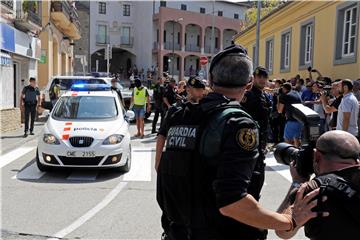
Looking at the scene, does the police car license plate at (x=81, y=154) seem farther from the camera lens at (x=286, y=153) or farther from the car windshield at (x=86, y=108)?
the camera lens at (x=286, y=153)

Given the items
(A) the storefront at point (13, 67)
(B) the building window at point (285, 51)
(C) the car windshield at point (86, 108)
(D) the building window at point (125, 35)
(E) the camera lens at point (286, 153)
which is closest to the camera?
(E) the camera lens at point (286, 153)

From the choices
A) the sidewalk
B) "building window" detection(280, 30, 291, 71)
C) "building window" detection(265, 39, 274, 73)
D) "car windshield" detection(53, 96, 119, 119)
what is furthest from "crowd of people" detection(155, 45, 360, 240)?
"building window" detection(265, 39, 274, 73)

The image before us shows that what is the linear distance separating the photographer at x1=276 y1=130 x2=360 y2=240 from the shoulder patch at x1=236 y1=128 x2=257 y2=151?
0.97ft

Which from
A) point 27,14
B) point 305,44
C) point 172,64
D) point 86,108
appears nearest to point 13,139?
point 86,108

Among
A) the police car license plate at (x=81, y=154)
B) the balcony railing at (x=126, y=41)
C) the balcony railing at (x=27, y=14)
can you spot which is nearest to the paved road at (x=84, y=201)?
the police car license plate at (x=81, y=154)

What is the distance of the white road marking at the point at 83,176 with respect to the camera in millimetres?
8094

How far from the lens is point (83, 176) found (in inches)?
327

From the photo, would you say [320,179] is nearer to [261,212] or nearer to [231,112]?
[261,212]

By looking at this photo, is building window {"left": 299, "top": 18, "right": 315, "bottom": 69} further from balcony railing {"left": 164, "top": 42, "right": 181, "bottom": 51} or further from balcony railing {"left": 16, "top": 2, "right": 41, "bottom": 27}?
balcony railing {"left": 164, "top": 42, "right": 181, "bottom": 51}

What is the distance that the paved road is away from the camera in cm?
525

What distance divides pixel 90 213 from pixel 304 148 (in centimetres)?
437

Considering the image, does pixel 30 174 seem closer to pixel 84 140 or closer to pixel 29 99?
pixel 84 140

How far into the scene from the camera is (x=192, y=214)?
7.09ft

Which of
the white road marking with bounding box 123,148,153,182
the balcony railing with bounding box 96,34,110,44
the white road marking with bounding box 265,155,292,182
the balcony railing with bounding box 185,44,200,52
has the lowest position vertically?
the white road marking with bounding box 123,148,153,182
